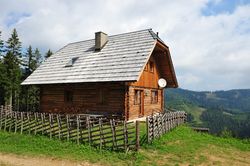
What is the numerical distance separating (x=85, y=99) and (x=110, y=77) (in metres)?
3.79

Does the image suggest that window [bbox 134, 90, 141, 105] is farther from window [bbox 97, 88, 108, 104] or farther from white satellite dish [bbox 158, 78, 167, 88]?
white satellite dish [bbox 158, 78, 167, 88]

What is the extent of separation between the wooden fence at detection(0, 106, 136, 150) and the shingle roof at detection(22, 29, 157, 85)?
13.6 ft

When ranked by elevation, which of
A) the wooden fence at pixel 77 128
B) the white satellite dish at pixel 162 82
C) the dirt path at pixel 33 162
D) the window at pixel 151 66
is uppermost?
the window at pixel 151 66

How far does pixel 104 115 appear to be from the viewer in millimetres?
20156

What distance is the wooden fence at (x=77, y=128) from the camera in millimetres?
13725

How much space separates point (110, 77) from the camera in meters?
19.9

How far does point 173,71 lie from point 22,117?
14.1m

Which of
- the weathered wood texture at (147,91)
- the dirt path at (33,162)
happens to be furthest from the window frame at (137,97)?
the dirt path at (33,162)

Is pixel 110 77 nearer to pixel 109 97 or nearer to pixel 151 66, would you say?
pixel 109 97

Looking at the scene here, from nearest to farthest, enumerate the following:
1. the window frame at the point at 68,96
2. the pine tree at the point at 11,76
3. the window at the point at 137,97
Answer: the window at the point at 137,97
the window frame at the point at 68,96
the pine tree at the point at 11,76

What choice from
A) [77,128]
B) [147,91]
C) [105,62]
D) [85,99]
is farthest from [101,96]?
[77,128]

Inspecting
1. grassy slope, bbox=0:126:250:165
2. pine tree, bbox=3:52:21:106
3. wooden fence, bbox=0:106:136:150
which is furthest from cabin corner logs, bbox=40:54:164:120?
pine tree, bbox=3:52:21:106

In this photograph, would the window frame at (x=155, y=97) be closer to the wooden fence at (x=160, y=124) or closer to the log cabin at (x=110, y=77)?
the log cabin at (x=110, y=77)

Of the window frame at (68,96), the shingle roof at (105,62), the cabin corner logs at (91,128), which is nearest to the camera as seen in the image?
the cabin corner logs at (91,128)
